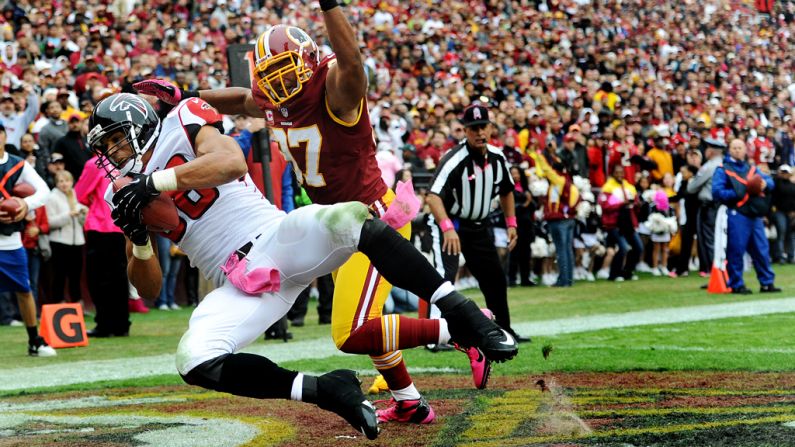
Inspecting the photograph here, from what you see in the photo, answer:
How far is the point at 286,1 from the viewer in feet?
73.7

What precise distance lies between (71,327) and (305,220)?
21.5ft

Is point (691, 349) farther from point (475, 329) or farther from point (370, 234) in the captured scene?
point (370, 234)

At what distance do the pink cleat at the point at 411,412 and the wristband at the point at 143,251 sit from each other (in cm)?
143

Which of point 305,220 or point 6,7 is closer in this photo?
point 305,220

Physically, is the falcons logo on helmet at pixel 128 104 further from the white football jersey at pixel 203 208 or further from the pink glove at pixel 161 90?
the pink glove at pixel 161 90

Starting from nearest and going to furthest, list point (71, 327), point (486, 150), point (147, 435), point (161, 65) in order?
point (147, 435)
point (486, 150)
point (71, 327)
point (161, 65)

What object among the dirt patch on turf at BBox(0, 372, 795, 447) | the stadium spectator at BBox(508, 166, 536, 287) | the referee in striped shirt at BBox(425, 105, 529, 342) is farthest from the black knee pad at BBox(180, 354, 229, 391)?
the stadium spectator at BBox(508, 166, 536, 287)

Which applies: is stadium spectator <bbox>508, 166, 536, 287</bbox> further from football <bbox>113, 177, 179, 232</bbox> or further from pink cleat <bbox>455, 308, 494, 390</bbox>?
football <bbox>113, 177, 179, 232</bbox>

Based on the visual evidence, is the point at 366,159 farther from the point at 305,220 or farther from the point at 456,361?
the point at 456,361

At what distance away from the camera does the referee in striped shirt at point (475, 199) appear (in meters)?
8.81

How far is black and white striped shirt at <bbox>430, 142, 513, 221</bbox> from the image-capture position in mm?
8844

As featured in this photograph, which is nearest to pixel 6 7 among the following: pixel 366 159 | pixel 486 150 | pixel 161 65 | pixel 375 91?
pixel 161 65

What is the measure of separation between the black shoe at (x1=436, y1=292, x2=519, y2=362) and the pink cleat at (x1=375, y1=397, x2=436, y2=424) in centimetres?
114

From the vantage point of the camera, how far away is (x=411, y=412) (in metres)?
5.70
